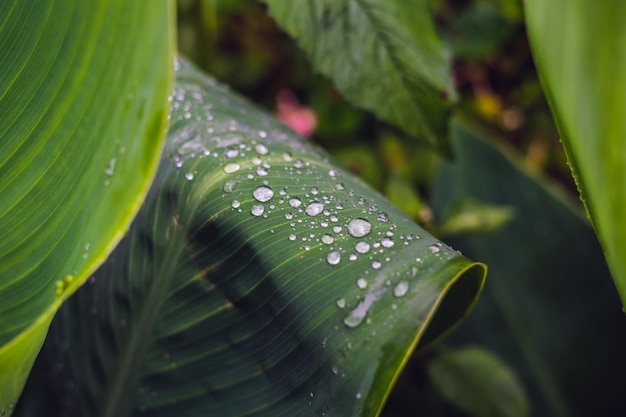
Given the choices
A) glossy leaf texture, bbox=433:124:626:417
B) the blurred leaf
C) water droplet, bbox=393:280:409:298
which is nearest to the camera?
water droplet, bbox=393:280:409:298

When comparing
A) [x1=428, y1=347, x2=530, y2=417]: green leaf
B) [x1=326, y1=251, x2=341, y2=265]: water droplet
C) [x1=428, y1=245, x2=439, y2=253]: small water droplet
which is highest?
[x1=428, y1=245, x2=439, y2=253]: small water droplet

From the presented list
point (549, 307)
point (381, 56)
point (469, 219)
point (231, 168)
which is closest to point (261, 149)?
point (231, 168)

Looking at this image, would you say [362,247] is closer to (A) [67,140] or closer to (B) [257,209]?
(B) [257,209]

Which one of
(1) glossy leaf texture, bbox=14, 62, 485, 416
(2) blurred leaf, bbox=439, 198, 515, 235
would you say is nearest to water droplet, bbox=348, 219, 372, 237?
(1) glossy leaf texture, bbox=14, 62, 485, 416

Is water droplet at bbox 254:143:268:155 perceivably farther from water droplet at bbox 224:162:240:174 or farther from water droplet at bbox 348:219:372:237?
water droplet at bbox 348:219:372:237

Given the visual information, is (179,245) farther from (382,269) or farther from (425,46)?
(425,46)

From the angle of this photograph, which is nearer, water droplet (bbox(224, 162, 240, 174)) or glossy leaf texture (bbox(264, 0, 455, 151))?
water droplet (bbox(224, 162, 240, 174))
